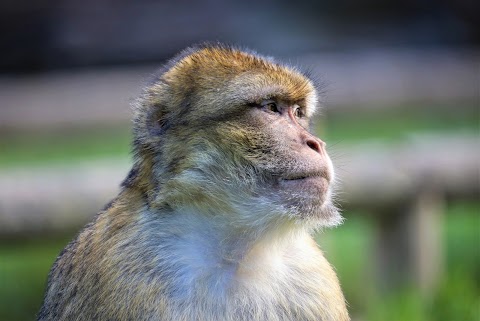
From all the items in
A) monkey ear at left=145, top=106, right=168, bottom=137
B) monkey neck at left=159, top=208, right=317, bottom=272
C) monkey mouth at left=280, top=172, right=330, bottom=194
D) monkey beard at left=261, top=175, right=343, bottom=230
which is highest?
monkey ear at left=145, top=106, right=168, bottom=137

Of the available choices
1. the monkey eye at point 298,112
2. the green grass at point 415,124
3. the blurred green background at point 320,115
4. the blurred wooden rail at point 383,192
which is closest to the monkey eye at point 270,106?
the monkey eye at point 298,112

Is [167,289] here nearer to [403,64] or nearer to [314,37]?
[403,64]

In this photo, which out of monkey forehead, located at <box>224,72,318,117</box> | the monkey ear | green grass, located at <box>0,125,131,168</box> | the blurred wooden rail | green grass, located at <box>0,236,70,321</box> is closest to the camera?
monkey forehead, located at <box>224,72,318,117</box>

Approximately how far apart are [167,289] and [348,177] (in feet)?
12.1

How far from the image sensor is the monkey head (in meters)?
4.37

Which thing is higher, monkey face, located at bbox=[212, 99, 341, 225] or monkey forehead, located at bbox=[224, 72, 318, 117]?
monkey forehead, located at bbox=[224, 72, 318, 117]

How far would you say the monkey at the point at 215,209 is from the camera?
439 centimetres

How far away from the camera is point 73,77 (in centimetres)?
1144

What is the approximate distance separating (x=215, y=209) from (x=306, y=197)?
0.42 m

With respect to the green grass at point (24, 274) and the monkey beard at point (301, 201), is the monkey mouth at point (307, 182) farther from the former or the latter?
the green grass at point (24, 274)

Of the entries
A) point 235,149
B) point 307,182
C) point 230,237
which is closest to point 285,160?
point 307,182

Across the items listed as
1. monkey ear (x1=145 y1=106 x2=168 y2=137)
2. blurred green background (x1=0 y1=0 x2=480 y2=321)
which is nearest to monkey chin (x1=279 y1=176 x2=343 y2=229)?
monkey ear (x1=145 y1=106 x2=168 y2=137)

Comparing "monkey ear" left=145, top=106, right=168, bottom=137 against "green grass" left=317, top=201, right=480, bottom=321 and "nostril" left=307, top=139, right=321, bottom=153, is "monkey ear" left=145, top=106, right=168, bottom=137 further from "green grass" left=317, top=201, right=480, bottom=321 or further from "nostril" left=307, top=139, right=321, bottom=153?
"green grass" left=317, top=201, right=480, bottom=321

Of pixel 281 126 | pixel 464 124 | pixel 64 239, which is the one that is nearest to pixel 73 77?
pixel 64 239
